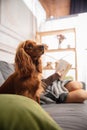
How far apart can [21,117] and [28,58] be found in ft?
1.68

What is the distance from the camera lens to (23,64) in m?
0.82

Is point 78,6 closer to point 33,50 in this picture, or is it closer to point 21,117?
point 33,50

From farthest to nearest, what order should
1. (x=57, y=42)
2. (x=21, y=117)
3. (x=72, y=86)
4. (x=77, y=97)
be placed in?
(x=57, y=42) → (x=72, y=86) → (x=77, y=97) → (x=21, y=117)

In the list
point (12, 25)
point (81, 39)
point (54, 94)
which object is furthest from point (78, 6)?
point (54, 94)

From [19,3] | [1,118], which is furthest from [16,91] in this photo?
[19,3]

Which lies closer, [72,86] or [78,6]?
→ [72,86]

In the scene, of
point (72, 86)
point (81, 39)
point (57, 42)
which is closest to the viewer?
point (72, 86)

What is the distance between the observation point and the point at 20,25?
236 centimetres

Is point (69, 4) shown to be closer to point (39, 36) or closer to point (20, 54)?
point (39, 36)

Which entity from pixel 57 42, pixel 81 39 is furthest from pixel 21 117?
pixel 57 42

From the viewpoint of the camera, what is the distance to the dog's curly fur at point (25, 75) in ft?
2.69

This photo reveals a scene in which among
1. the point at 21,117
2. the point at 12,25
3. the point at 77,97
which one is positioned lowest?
the point at 77,97

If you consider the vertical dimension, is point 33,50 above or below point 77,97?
above

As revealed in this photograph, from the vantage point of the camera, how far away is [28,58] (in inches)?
33.6
